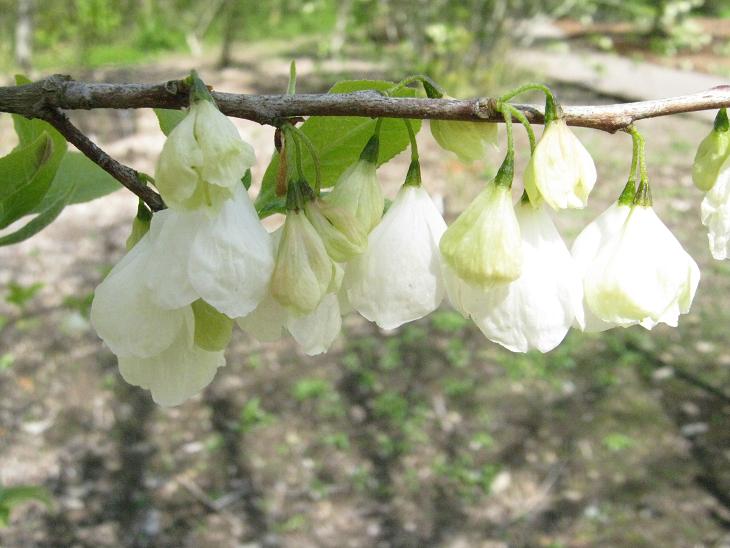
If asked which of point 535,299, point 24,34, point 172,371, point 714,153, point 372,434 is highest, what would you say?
point 714,153

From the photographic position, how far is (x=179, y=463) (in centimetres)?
309

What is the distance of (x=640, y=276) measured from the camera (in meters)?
0.69

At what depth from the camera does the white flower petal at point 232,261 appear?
1.95 feet

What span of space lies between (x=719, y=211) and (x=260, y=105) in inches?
17.9

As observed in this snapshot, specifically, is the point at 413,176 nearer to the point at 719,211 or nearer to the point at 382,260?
the point at 382,260

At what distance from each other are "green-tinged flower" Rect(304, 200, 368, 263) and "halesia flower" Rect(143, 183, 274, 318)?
4cm

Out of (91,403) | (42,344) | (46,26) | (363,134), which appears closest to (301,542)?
(91,403)

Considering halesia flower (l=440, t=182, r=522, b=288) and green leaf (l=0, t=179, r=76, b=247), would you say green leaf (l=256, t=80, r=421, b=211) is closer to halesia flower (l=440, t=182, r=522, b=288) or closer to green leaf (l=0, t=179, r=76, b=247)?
halesia flower (l=440, t=182, r=522, b=288)

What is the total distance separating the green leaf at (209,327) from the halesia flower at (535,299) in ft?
0.71

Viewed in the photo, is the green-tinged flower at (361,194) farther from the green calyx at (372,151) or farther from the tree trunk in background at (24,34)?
the tree trunk in background at (24,34)

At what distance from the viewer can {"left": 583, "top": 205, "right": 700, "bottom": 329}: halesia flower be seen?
0.69 m

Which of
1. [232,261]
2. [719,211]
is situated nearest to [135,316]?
[232,261]

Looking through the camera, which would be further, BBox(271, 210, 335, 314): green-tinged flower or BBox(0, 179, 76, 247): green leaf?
BBox(0, 179, 76, 247): green leaf

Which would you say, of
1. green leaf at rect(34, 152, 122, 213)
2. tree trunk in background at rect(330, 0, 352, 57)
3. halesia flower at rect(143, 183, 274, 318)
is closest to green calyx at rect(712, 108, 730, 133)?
halesia flower at rect(143, 183, 274, 318)
